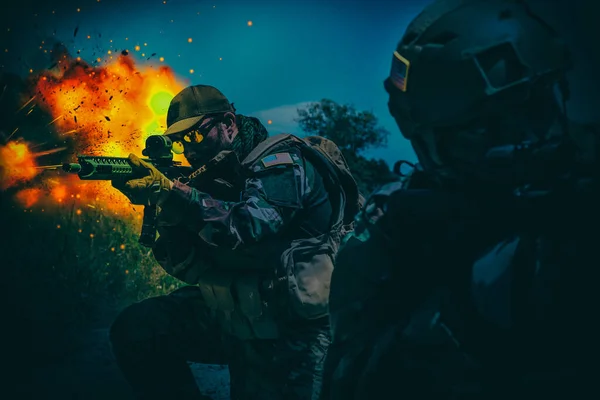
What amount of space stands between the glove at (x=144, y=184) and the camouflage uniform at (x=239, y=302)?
79 millimetres

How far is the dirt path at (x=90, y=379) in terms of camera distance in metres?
3.02

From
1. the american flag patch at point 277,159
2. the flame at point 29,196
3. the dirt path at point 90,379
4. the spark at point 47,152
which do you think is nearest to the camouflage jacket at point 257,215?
the american flag patch at point 277,159

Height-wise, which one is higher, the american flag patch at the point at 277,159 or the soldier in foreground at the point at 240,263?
the american flag patch at the point at 277,159

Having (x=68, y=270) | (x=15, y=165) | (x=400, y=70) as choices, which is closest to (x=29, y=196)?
(x=15, y=165)

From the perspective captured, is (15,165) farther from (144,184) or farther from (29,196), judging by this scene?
(144,184)

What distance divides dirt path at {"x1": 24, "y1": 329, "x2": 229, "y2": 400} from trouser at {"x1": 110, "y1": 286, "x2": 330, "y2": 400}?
0.60m

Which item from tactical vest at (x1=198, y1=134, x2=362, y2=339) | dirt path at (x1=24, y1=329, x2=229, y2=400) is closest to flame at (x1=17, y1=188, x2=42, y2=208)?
dirt path at (x1=24, y1=329, x2=229, y2=400)

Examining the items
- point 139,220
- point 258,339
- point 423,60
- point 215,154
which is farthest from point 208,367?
point 423,60

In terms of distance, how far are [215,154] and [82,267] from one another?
8.28 feet

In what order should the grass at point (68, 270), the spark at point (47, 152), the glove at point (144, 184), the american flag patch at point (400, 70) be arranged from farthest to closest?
the spark at point (47, 152), the grass at point (68, 270), the glove at point (144, 184), the american flag patch at point (400, 70)

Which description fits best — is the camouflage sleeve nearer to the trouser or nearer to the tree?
the trouser

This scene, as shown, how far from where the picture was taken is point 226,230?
2150mm

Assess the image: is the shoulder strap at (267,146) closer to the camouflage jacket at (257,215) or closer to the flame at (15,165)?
the camouflage jacket at (257,215)

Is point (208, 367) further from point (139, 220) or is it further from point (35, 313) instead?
point (139, 220)
